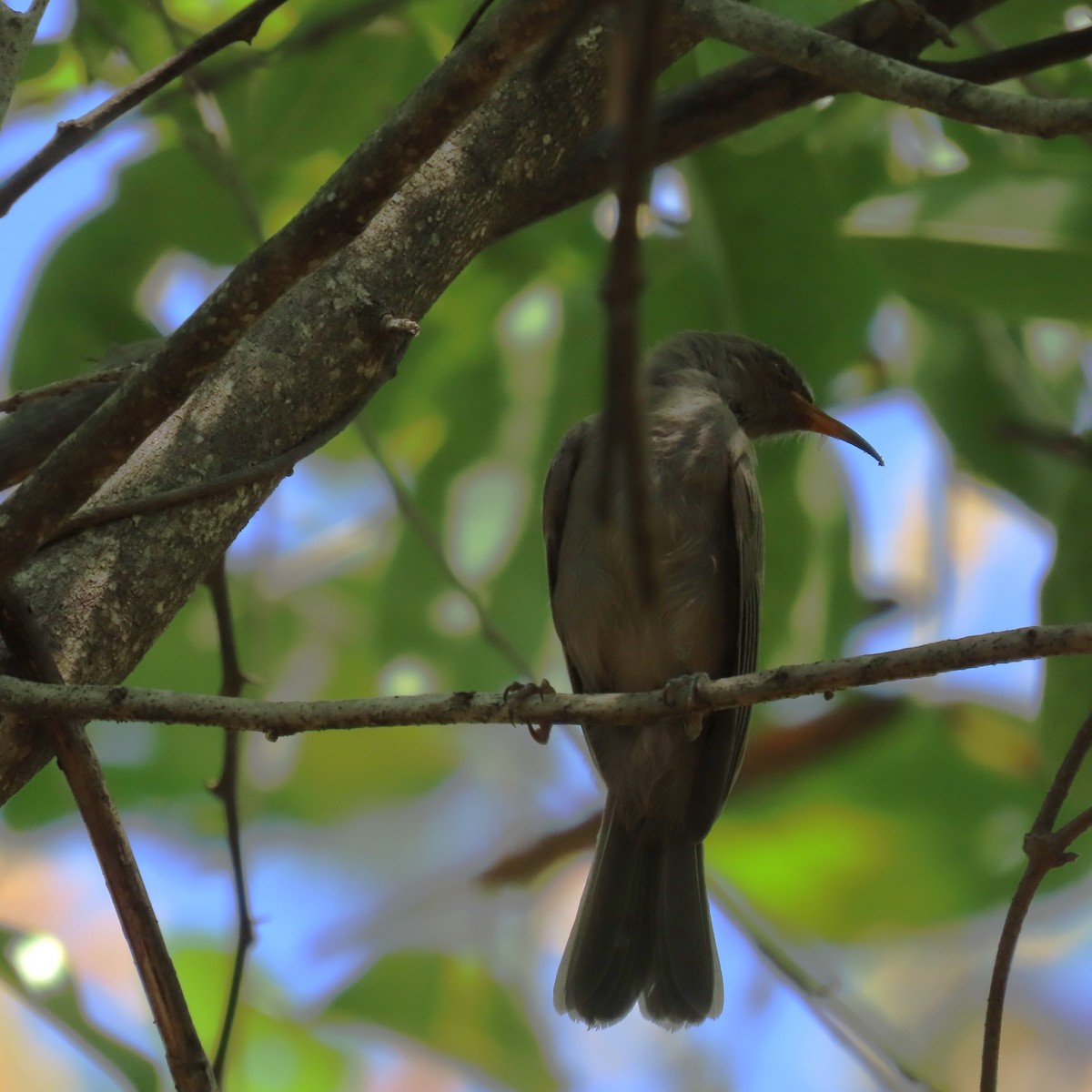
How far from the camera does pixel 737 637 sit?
4.10 meters

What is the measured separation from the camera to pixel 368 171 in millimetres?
2043

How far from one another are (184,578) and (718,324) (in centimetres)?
232

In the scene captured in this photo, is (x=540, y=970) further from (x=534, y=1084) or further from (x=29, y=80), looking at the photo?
(x=29, y=80)

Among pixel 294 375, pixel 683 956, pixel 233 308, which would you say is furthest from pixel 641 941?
pixel 233 308

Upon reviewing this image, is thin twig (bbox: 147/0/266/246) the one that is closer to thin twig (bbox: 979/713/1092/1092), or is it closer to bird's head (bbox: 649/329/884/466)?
bird's head (bbox: 649/329/884/466)

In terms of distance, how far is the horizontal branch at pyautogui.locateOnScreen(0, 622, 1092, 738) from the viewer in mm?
1855

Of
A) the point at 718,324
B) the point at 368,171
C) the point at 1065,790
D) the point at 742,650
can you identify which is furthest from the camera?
the point at 718,324

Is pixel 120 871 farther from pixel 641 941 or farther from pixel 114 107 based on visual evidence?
pixel 641 941

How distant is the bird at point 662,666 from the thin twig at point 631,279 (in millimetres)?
2940

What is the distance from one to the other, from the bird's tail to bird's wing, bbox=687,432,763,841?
0.21m

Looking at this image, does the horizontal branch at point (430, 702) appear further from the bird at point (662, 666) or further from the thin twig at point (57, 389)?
the bird at point (662, 666)

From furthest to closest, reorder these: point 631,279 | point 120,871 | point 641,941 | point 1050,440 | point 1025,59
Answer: point 641,941 → point 1050,440 → point 1025,59 → point 120,871 → point 631,279

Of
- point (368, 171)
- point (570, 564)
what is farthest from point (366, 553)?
point (368, 171)

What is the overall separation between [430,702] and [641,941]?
2.44 metres
